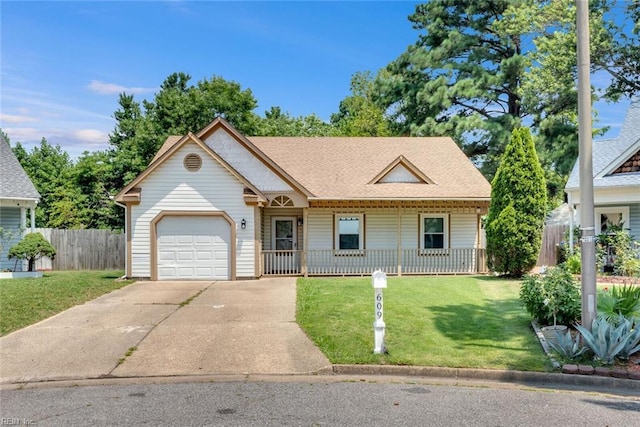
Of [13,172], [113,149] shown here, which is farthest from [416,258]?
[113,149]

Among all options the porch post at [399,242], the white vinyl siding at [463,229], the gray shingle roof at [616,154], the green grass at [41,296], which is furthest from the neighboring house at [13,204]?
the gray shingle roof at [616,154]

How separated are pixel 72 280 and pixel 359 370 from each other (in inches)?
499

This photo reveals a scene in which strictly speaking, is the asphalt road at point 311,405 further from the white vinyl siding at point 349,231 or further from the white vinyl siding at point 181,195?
the white vinyl siding at point 349,231

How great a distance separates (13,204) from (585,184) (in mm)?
20468

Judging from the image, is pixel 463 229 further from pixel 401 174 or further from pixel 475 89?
pixel 475 89

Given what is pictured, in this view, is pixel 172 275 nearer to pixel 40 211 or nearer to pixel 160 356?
pixel 160 356

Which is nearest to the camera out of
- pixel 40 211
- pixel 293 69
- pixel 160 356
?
pixel 160 356

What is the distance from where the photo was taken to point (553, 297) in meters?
9.41

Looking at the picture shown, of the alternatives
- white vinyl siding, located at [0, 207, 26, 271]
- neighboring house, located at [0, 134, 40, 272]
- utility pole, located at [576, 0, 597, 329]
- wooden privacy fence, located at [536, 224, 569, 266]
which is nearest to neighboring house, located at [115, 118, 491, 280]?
wooden privacy fence, located at [536, 224, 569, 266]

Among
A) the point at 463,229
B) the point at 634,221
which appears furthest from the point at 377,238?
the point at 634,221

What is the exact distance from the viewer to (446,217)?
19688 millimetres

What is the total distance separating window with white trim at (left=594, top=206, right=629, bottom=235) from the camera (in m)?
18.8

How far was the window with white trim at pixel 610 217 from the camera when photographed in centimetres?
1877

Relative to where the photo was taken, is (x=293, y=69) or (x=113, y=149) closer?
(x=293, y=69)
